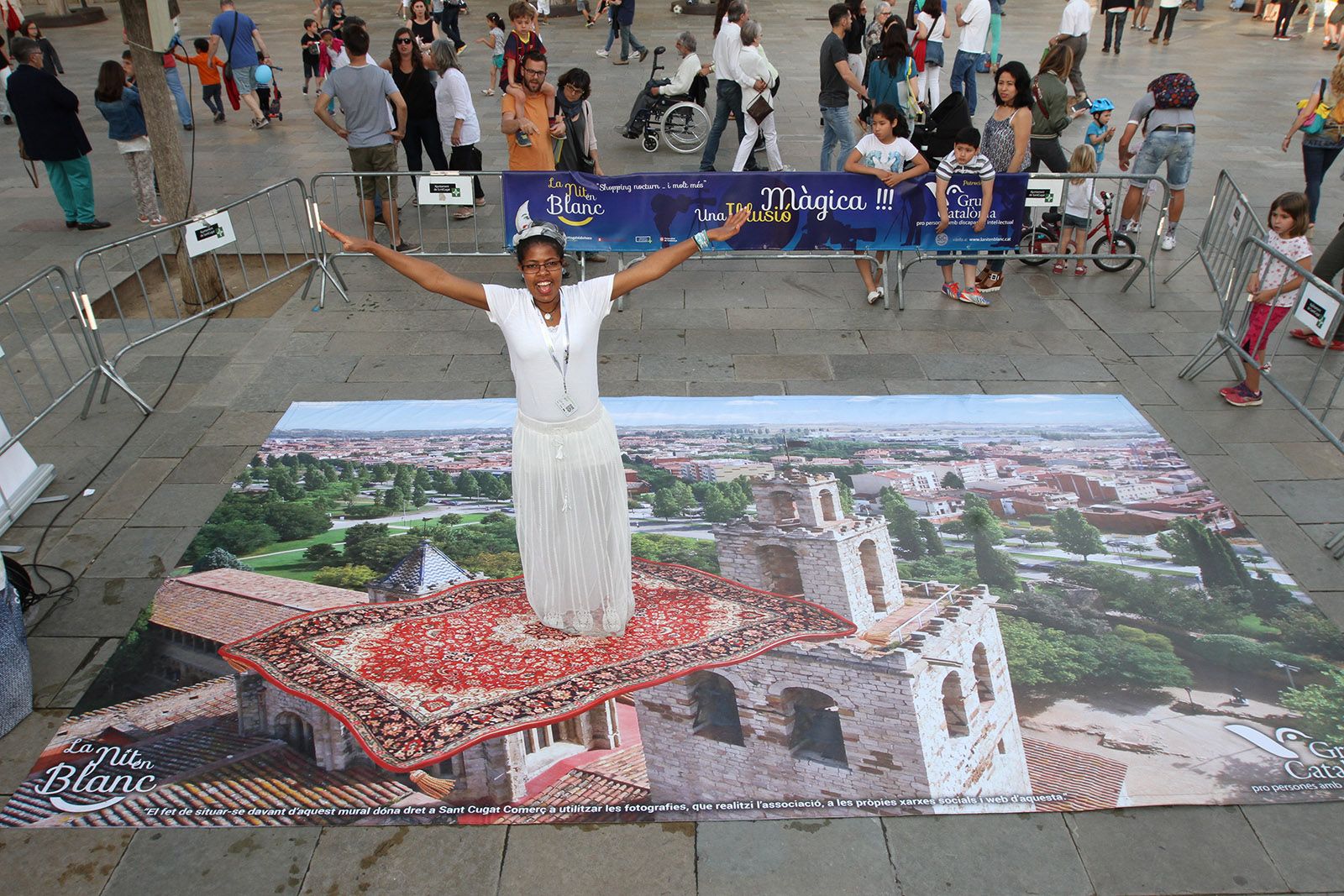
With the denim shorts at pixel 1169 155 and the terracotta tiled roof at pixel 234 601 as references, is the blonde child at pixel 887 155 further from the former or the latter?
the terracotta tiled roof at pixel 234 601

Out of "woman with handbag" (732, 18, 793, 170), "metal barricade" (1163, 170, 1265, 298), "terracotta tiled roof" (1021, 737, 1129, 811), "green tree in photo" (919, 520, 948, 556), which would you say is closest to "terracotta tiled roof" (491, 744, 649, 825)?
A: "terracotta tiled roof" (1021, 737, 1129, 811)

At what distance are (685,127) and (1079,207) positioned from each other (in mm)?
5737

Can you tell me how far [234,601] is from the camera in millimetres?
5219

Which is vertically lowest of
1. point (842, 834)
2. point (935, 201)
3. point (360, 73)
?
point (842, 834)

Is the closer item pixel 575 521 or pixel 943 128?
pixel 575 521

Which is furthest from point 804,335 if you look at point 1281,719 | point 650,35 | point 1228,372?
point 650,35

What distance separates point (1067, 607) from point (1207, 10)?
25.5 m

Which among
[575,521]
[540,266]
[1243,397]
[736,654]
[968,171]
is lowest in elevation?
[736,654]

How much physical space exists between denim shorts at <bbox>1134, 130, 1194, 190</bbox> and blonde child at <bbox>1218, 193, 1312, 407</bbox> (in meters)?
2.32

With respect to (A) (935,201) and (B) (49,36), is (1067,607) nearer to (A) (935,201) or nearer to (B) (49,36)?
(A) (935,201)

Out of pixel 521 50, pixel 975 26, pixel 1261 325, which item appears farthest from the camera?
pixel 975 26

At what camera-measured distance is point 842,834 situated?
388 centimetres

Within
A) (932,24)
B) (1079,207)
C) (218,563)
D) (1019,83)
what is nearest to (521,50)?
(1019,83)

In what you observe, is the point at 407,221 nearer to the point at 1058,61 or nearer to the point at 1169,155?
the point at 1058,61
